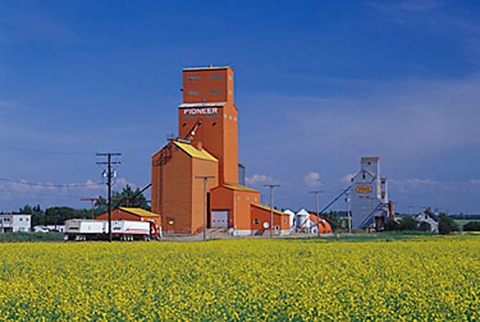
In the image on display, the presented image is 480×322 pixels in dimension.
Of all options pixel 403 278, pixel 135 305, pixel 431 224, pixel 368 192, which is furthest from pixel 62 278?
pixel 431 224

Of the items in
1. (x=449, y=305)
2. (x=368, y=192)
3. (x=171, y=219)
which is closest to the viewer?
(x=449, y=305)

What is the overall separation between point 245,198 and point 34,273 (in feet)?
222

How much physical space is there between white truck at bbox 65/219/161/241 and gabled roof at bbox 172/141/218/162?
10862 millimetres

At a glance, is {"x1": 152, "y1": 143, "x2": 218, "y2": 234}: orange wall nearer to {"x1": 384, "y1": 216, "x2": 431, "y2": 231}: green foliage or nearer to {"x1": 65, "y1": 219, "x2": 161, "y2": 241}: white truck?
{"x1": 65, "y1": 219, "x2": 161, "y2": 241}: white truck

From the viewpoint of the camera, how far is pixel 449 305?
15.8m

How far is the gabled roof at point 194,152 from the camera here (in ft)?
283

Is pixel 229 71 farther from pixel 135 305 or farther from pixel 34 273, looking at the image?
pixel 135 305

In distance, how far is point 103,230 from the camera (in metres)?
75.4

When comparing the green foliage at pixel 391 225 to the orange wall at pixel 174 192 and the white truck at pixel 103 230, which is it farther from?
the white truck at pixel 103 230

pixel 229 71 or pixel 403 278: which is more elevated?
pixel 229 71

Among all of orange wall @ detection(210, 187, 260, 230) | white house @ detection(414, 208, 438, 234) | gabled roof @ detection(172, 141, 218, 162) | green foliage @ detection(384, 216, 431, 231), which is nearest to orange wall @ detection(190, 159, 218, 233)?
gabled roof @ detection(172, 141, 218, 162)

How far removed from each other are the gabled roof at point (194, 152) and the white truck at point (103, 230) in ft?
35.6

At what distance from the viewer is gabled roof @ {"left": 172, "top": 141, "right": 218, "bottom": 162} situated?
86.2m

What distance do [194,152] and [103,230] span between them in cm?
1723
